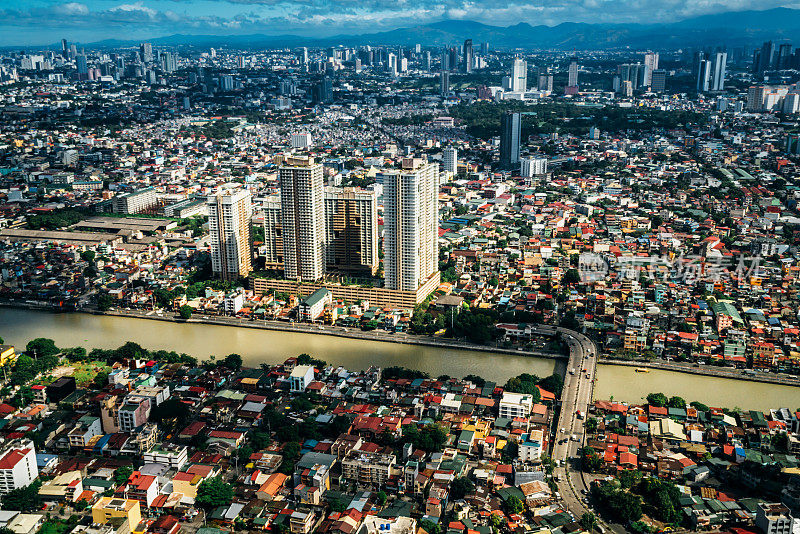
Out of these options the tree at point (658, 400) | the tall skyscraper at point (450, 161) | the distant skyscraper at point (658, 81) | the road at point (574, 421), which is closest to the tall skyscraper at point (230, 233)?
the road at point (574, 421)

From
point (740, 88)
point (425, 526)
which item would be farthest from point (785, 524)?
point (740, 88)

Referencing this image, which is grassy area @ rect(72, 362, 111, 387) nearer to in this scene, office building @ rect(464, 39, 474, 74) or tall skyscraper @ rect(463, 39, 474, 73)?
office building @ rect(464, 39, 474, 74)

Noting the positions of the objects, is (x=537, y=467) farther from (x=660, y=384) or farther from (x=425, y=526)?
(x=660, y=384)

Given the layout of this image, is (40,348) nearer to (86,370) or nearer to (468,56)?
(86,370)

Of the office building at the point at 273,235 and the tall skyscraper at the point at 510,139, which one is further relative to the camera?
the tall skyscraper at the point at 510,139

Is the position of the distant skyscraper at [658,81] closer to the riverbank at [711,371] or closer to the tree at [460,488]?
the riverbank at [711,371]
